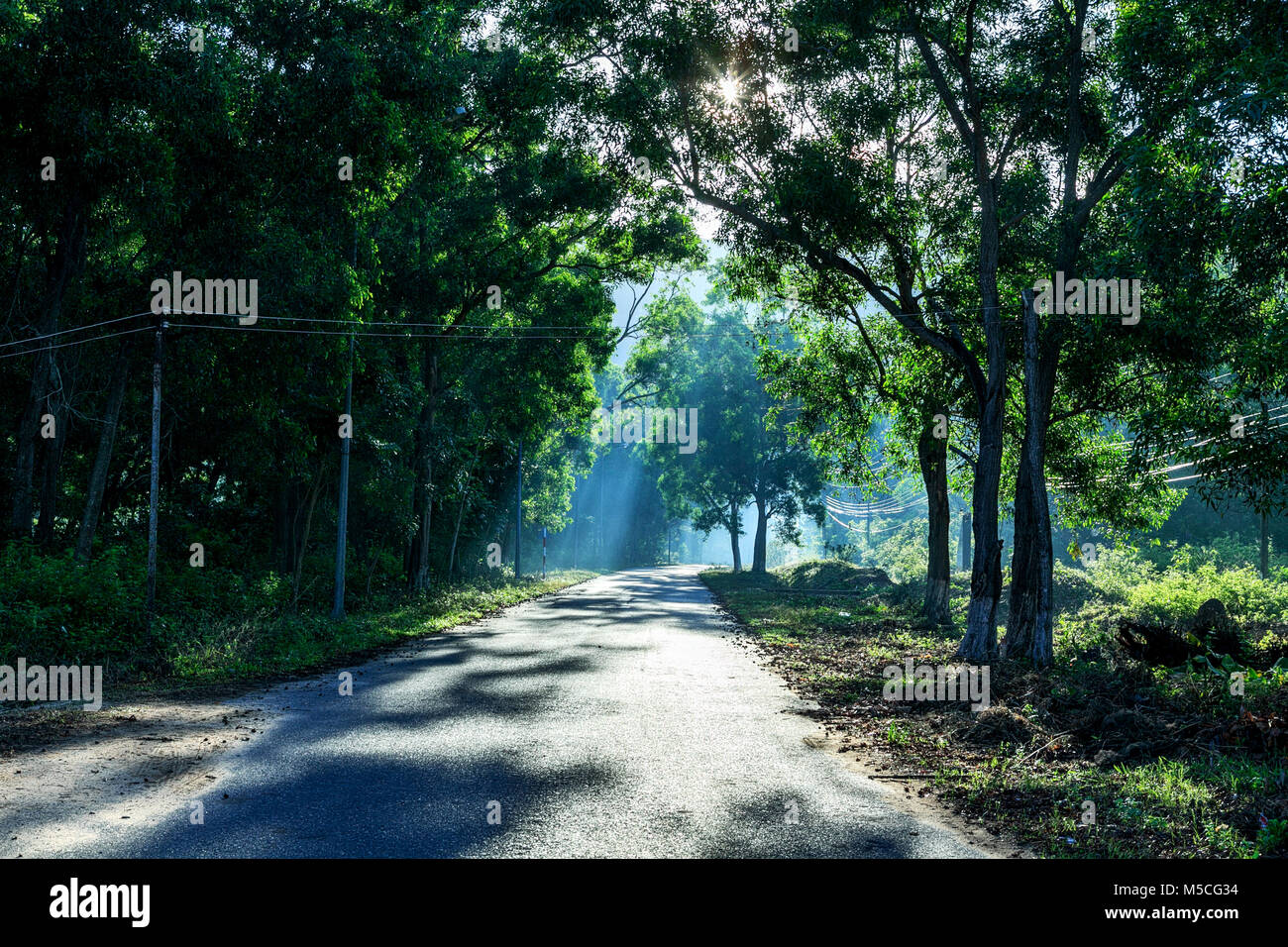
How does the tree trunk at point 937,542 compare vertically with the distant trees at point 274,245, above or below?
below

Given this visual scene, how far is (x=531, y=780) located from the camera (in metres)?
6.93

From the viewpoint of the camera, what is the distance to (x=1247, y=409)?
1377cm

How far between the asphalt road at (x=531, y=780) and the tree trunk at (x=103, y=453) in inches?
322

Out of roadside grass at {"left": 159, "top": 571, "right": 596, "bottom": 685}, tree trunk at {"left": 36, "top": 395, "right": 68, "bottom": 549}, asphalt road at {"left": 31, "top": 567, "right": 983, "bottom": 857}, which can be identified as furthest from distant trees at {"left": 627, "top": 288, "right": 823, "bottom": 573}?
asphalt road at {"left": 31, "top": 567, "right": 983, "bottom": 857}

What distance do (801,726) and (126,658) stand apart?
958cm

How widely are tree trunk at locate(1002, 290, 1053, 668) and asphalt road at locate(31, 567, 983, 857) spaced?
456 cm

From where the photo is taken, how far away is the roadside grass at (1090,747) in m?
5.66

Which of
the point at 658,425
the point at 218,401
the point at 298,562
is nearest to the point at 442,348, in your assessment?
the point at 298,562

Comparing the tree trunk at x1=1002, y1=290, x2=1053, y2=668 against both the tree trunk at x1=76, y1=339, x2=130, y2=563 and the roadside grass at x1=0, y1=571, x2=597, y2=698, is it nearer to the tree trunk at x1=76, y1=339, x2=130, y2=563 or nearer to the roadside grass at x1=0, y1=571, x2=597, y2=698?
the roadside grass at x1=0, y1=571, x2=597, y2=698

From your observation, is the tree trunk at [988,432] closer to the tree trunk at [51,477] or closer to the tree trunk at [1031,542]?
the tree trunk at [1031,542]

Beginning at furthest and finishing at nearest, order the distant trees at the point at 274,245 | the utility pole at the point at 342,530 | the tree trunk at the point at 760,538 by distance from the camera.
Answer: the tree trunk at the point at 760,538 < the utility pole at the point at 342,530 < the distant trees at the point at 274,245

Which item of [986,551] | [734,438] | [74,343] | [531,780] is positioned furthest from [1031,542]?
[734,438]

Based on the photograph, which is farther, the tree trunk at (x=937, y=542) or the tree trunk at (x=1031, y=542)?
the tree trunk at (x=937, y=542)

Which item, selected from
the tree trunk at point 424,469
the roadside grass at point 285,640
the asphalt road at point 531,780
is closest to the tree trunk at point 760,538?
the tree trunk at point 424,469
